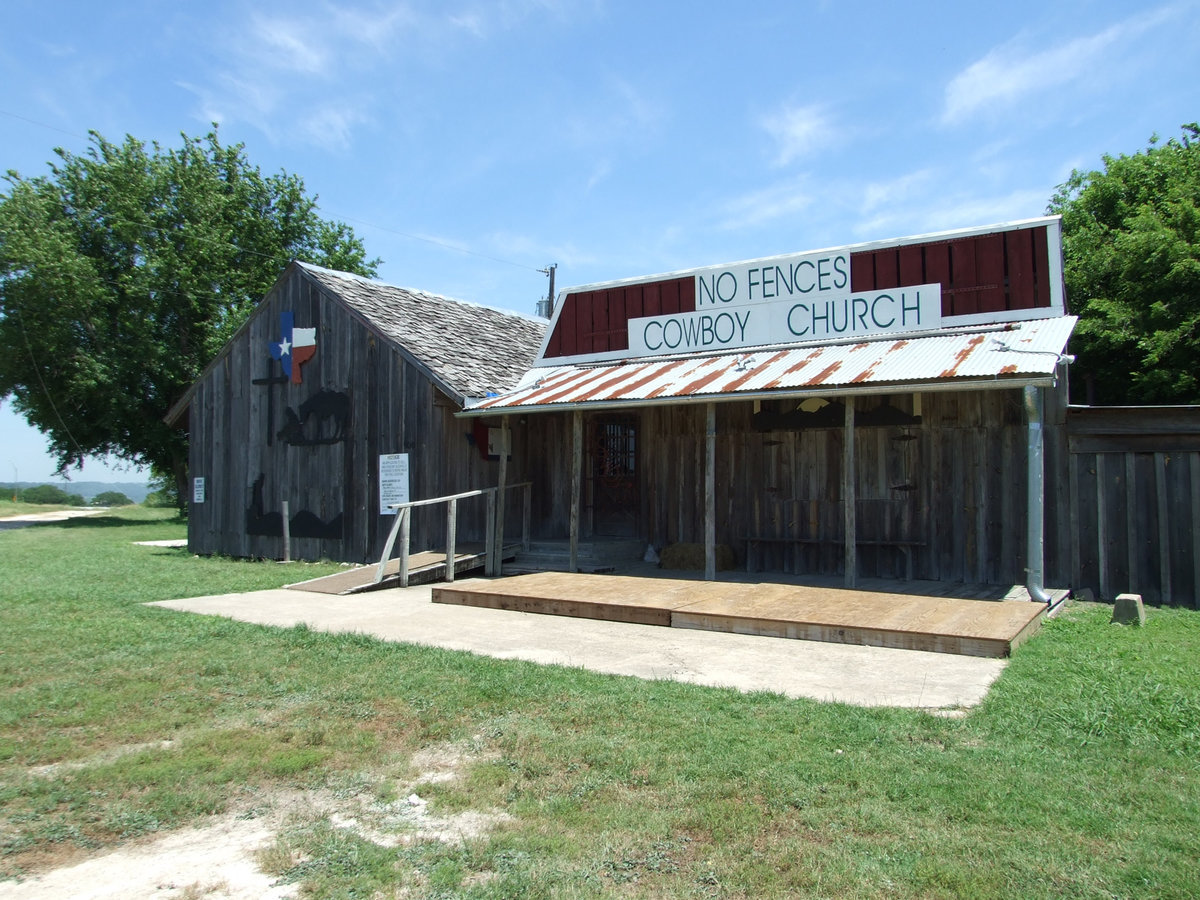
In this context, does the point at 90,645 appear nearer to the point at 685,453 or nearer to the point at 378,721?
the point at 378,721

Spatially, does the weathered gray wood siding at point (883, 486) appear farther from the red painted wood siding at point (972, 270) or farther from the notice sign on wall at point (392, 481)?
the notice sign on wall at point (392, 481)

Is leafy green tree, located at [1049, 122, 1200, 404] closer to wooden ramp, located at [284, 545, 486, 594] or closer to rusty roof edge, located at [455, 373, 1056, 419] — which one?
rusty roof edge, located at [455, 373, 1056, 419]

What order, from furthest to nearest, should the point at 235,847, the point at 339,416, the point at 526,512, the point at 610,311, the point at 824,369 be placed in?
the point at 339,416
the point at 526,512
the point at 610,311
the point at 824,369
the point at 235,847

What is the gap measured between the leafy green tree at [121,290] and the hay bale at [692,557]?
24241 mm

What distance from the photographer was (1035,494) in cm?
952

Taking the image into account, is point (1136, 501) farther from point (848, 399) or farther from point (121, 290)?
point (121, 290)

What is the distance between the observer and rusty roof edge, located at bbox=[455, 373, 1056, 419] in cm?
899

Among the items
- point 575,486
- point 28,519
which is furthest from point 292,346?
→ point 28,519

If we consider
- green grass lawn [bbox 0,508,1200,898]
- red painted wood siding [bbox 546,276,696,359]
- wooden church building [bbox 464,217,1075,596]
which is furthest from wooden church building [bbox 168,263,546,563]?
green grass lawn [bbox 0,508,1200,898]

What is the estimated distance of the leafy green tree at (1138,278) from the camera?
1784cm

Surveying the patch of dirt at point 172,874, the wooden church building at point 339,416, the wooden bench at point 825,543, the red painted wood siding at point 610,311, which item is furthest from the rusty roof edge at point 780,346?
the patch of dirt at point 172,874

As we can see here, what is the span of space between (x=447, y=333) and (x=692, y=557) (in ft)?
21.8

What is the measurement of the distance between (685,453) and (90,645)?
868 cm

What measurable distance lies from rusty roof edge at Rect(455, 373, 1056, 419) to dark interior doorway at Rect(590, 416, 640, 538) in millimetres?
2985
